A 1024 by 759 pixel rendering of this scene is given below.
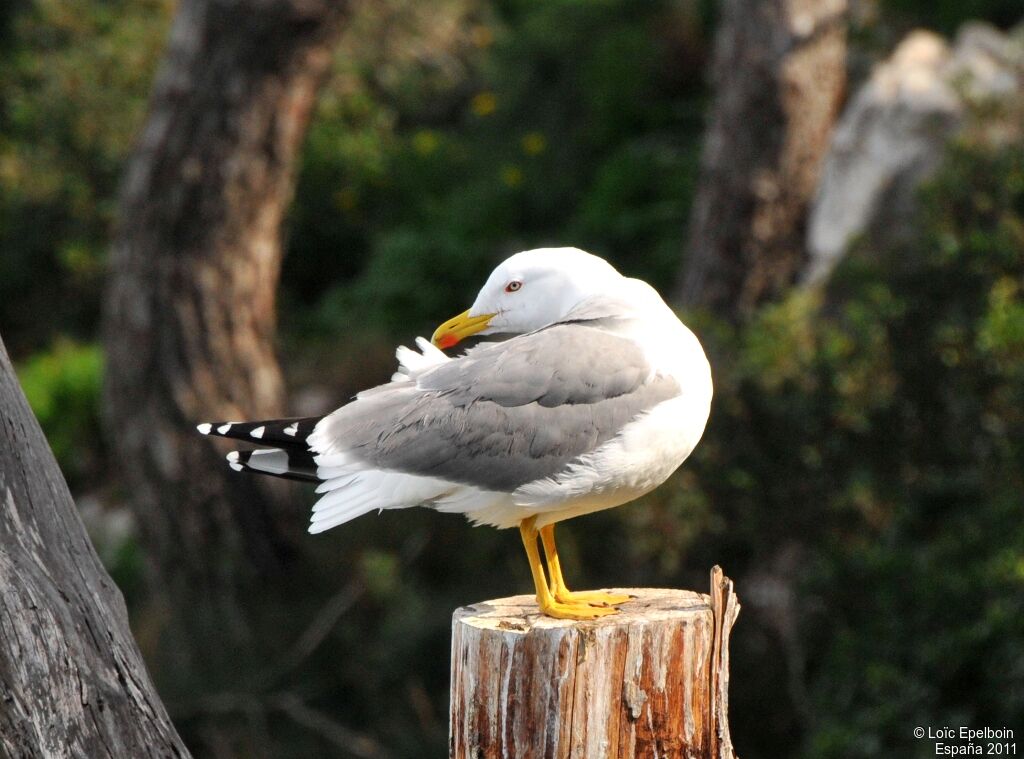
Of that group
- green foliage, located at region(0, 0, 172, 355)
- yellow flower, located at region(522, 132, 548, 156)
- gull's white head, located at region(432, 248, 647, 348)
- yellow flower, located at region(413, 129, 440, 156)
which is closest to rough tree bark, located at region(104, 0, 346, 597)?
gull's white head, located at region(432, 248, 647, 348)

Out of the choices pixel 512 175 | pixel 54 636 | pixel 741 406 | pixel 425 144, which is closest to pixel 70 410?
pixel 425 144

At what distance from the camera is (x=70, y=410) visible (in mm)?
10219

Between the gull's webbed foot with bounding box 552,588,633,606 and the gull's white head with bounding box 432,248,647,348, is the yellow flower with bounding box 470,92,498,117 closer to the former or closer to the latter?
the gull's white head with bounding box 432,248,647,348

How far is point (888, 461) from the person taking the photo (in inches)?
238

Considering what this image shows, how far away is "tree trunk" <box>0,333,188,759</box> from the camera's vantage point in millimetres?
2553

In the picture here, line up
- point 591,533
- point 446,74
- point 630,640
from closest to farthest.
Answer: point 630,640 → point 591,533 → point 446,74

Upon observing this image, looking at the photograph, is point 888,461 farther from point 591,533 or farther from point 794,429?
point 591,533

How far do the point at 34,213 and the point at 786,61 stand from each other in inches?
269

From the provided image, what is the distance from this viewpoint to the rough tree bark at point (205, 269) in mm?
6695

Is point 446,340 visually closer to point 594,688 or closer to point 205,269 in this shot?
point 594,688

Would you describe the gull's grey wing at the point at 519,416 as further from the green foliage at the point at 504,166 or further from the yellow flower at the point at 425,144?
the yellow flower at the point at 425,144

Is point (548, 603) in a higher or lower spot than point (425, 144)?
lower

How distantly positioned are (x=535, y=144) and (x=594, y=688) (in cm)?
828

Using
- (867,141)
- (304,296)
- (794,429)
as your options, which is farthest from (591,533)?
(304,296)
